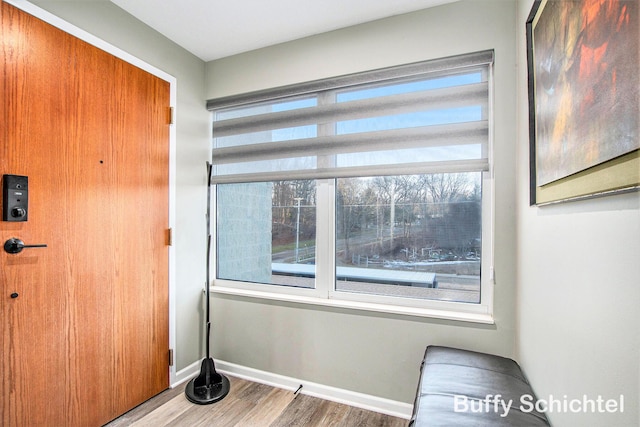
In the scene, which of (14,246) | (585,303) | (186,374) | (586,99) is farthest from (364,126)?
(186,374)

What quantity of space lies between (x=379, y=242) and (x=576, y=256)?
127 centimetres

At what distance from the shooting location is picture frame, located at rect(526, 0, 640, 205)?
655 millimetres

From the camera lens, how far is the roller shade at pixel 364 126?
6.15ft

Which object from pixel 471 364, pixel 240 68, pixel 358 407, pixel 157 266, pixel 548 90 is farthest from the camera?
pixel 240 68

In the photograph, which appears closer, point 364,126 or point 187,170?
point 364,126

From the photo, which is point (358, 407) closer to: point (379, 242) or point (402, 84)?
point (379, 242)

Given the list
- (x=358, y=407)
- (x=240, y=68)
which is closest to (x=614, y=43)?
(x=358, y=407)

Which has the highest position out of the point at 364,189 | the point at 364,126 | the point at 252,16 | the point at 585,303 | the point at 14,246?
the point at 252,16

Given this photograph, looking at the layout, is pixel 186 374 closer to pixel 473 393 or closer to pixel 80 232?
pixel 80 232

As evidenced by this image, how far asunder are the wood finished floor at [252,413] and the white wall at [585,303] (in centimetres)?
110

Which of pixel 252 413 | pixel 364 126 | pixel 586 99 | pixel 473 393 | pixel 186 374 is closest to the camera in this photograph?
pixel 586 99

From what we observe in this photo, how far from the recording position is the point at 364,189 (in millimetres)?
2188

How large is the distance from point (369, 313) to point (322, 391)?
683 millimetres

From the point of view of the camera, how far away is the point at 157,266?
7.27 feet
